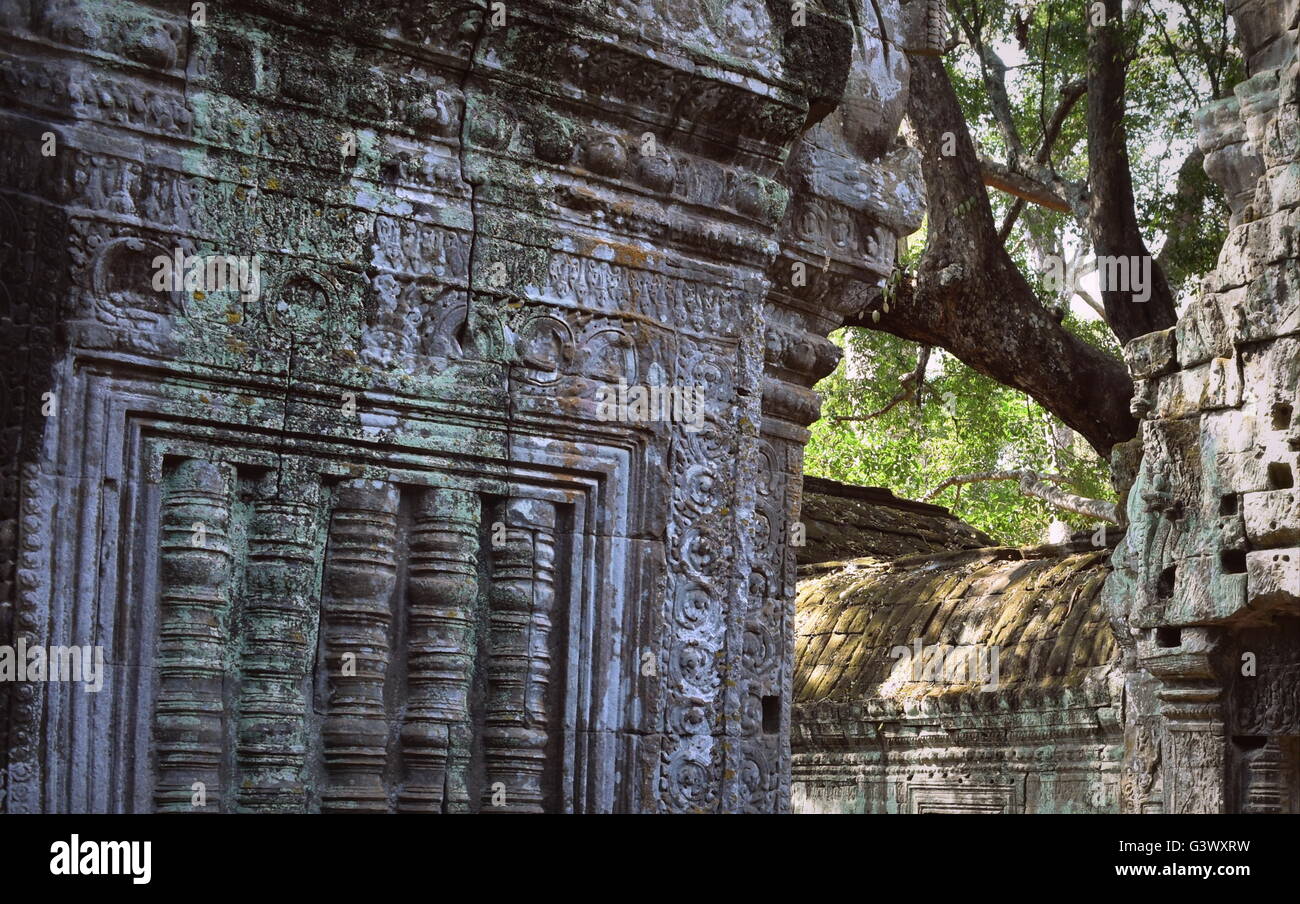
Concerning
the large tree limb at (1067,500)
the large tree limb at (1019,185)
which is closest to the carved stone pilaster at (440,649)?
the large tree limb at (1067,500)

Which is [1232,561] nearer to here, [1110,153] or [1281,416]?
[1281,416]

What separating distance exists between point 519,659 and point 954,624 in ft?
23.0

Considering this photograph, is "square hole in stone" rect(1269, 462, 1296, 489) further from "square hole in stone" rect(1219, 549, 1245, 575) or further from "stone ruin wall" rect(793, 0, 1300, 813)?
"square hole in stone" rect(1219, 549, 1245, 575)

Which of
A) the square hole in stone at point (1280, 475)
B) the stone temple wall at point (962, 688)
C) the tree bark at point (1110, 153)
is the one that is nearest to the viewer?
the square hole in stone at point (1280, 475)

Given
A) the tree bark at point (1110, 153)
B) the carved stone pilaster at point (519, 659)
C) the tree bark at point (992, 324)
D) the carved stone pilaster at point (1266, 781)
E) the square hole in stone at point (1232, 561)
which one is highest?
the tree bark at point (1110, 153)

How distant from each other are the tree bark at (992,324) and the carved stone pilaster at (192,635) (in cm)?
883

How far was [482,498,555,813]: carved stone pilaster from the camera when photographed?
12.1 feet

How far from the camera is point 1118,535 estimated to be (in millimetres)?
10266

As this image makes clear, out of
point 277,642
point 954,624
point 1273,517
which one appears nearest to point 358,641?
point 277,642

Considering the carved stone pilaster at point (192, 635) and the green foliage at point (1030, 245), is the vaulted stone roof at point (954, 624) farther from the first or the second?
the carved stone pilaster at point (192, 635)

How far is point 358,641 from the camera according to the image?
3.56 meters

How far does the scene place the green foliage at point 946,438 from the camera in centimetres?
1550

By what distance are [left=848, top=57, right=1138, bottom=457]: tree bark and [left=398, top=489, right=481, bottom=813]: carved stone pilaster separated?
8.44 m

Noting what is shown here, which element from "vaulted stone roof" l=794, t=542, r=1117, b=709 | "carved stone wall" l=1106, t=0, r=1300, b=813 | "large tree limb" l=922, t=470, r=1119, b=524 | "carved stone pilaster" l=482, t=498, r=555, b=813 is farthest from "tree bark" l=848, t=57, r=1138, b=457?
"carved stone pilaster" l=482, t=498, r=555, b=813
